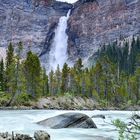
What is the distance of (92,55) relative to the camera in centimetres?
19300

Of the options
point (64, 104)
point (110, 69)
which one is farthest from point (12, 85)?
point (110, 69)

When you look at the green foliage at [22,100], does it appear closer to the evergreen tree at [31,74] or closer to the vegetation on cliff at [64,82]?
the vegetation on cliff at [64,82]

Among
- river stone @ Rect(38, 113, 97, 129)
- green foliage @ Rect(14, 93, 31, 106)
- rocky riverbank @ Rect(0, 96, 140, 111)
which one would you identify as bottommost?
rocky riverbank @ Rect(0, 96, 140, 111)

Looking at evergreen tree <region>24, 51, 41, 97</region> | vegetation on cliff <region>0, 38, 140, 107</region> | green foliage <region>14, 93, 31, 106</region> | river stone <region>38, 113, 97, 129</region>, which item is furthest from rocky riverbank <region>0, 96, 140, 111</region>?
river stone <region>38, 113, 97, 129</region>

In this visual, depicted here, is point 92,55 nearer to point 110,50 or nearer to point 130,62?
point 110,50

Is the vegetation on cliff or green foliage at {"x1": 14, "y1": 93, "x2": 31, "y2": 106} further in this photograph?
the vegetation on cliff

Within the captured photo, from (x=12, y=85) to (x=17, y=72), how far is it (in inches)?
151

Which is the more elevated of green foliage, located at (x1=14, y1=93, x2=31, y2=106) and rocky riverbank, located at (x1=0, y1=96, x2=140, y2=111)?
green foliage, located at (x1=14, y1=93, x2=31, y2=106)

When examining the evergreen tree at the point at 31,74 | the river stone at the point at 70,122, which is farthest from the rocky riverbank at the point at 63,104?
the river stone at the point at 70,122

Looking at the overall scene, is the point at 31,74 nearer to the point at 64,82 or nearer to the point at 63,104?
the point at 63,104

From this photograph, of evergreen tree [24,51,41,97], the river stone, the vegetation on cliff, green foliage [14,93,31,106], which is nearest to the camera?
the river stone

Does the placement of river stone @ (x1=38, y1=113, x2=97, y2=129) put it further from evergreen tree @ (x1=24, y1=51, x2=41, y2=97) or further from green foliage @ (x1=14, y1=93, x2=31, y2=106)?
evergreen tree @ (x1=24, y1=51, x2=41, y2=97)

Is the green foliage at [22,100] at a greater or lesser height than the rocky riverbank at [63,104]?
greater

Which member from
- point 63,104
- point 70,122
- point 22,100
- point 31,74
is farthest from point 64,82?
point 70,122
